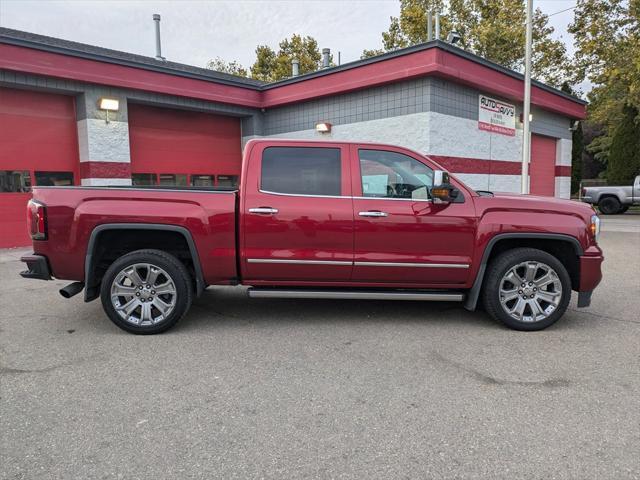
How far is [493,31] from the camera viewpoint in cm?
2617

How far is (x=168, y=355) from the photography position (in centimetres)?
405

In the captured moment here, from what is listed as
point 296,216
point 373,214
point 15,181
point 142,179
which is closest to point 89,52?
point 142,179

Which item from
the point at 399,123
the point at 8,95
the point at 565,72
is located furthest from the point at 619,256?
the point at 565,72

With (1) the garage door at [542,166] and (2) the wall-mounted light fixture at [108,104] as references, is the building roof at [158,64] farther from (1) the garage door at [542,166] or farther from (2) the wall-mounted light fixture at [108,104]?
(1) the garage door at [542,166]

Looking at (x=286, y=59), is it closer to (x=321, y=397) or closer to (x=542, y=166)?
(x=542, y=166)

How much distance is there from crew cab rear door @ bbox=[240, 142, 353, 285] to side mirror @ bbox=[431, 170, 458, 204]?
0.84m

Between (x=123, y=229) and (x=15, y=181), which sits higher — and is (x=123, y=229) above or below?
below

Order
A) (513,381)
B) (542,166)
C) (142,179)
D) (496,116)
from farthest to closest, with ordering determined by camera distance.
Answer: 1. (542,166)
2. (496,116)
3. (142,179)
4. (513,381)

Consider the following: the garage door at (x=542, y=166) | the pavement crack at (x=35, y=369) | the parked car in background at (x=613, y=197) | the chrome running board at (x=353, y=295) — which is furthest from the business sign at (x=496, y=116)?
the pavement crack at (x=35, y=369)

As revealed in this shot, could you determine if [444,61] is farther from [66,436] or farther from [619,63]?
[619,63]

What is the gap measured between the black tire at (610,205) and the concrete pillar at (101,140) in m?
20.3

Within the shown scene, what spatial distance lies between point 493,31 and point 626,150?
10481 millimetres

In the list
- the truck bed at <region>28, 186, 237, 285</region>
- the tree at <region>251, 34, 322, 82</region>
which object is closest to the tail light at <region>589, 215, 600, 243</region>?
the truck bed at <region>28, 186, 237, 285</region>

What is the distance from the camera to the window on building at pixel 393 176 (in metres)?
4.74
